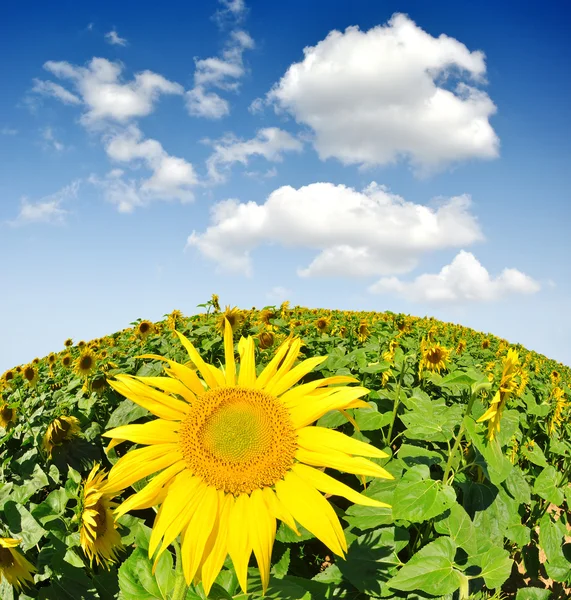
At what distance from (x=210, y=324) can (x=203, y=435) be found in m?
4.28

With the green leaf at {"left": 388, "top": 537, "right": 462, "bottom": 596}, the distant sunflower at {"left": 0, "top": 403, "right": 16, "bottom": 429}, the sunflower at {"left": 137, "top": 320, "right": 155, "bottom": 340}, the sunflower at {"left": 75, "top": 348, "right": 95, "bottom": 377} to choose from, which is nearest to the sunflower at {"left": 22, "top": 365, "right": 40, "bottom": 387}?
the sunflower at {"left": 75, "top": 348, "right": 95, "bottom": 377}

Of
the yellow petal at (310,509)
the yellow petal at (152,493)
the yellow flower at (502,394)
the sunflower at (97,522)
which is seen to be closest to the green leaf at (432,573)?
the yellow flower at (502,394)

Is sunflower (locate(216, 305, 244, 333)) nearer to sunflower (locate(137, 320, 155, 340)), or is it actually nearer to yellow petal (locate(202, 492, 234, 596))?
sunflower (locate(137, 320, 155, 340))

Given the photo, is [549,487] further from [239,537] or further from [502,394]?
[239,537]

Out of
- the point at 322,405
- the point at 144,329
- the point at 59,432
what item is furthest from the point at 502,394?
the point at 144,329

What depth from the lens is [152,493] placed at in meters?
1.54

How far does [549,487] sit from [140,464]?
118 inches

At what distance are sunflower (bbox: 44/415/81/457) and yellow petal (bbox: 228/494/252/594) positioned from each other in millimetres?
1950

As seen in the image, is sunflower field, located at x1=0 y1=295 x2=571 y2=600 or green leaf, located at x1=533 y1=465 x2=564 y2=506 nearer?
sunflower field, located at x1=0 y1=295 x2=571 y2=600

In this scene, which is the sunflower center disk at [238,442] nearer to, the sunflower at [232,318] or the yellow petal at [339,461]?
the yellow petal at [339,461]

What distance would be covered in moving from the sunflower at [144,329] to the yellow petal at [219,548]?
578 centimetres

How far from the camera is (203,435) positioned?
64.2 inches

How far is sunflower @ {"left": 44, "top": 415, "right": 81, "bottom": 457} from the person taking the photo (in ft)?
10.1

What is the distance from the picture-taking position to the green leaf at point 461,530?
227 cm
